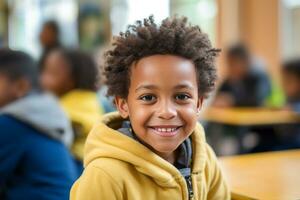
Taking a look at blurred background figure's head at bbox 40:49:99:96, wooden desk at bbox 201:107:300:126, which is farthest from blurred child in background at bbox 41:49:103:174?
wooden desk at bbox 201:107:300:126

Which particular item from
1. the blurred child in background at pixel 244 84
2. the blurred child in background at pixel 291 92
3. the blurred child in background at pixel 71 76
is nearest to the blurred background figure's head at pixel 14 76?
the blurred child in background at pixel 71 76

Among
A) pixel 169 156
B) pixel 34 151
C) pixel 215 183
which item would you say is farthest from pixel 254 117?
pixel 169 156

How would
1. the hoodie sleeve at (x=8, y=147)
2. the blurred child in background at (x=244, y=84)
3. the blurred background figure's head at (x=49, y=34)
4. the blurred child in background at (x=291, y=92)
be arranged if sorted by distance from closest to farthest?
the hoodie sleeve at (x=8, y=147)
the blurred child in background at (x=291, y=92)
the blurred child in background at (x=244, y=84)
the blurred background figure's head at (x=49, y=34)

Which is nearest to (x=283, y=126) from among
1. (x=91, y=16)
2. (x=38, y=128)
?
(x=38, y=128)

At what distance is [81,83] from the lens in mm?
2762

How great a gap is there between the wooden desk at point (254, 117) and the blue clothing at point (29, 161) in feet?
7.63

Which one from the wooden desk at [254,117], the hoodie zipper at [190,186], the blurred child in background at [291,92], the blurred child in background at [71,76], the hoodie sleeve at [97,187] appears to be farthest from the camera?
the wooden desk at [254,117]

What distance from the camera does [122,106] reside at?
127 cm

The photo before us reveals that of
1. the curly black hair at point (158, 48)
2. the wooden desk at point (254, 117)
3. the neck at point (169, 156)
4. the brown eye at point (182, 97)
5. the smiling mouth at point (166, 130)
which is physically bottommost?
the wooden desk at point (254, 117)

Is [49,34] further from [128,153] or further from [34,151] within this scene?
[128,153]

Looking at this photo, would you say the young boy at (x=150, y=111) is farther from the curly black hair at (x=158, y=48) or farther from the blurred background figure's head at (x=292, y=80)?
the blurred background figure's head at (x=292, y=80)

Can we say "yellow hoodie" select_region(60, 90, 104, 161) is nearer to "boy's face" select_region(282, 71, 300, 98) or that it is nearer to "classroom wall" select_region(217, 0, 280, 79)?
"boy's face" select_region(282, 71, 300, 98)

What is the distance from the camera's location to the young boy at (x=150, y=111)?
116cm

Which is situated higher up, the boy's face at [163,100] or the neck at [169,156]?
the boy's face at [163,100]
